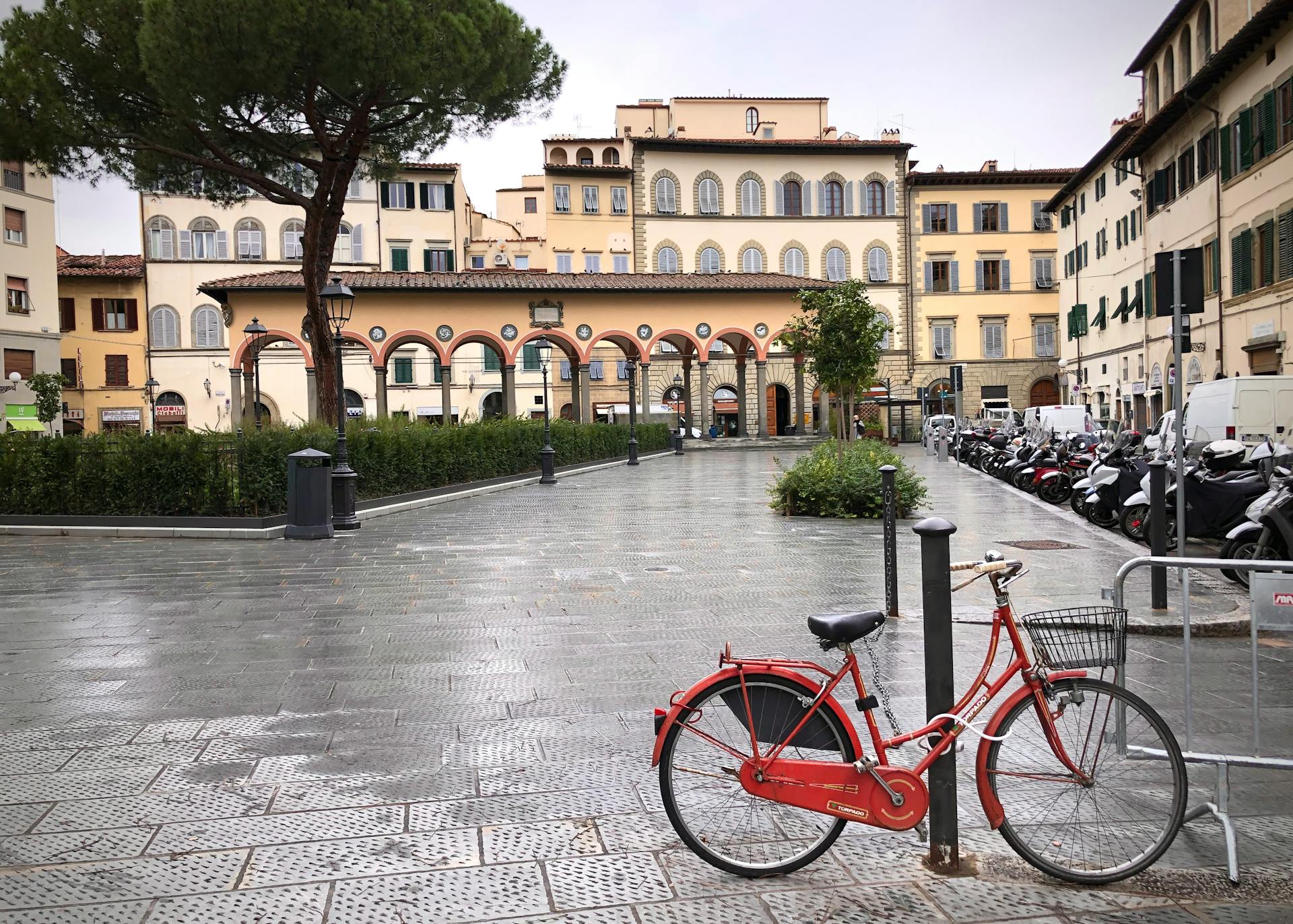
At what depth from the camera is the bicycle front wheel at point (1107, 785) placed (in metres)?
3.44

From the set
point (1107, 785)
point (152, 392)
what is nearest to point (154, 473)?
point (1107, 785)

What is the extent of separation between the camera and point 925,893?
10.9 ft

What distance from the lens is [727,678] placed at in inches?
135

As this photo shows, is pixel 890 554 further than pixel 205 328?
No

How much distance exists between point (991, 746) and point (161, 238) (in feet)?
188

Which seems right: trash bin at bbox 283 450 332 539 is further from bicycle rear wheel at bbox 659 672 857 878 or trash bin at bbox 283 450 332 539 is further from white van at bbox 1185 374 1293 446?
white van at bbox 1185 374 1293 446

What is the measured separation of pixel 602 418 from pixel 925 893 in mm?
54212

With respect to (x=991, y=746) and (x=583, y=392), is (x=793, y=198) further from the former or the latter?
(x=991, y=746)

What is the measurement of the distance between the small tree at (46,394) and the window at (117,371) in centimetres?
1476

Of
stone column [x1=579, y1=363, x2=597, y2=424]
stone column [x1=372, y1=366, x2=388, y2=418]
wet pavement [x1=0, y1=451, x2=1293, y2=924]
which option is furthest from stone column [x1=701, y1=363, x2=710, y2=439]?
wet pavement [x1=0, y1=451, x2=1293, y2=924]

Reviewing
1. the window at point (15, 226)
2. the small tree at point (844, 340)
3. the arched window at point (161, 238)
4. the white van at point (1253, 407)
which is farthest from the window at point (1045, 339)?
the window at point (15, 226)

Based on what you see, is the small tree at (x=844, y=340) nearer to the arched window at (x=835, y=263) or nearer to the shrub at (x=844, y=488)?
the shrub at (x=844, y=488)

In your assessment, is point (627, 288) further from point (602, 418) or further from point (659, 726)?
point (659, 726)

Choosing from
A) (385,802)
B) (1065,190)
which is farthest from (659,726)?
(1065,190)
